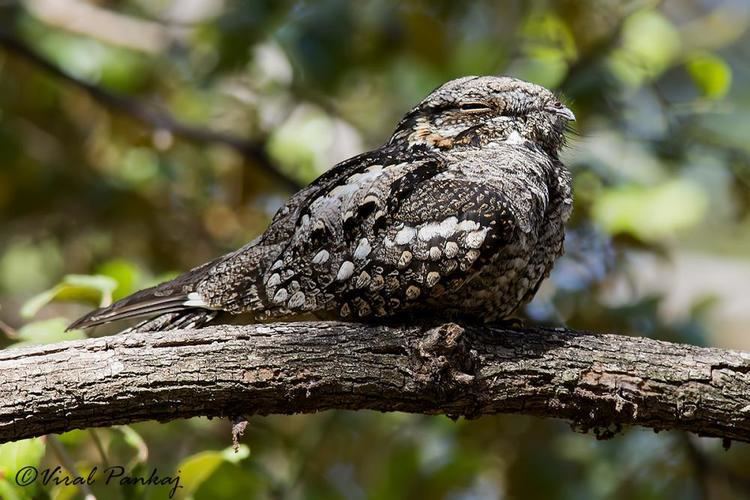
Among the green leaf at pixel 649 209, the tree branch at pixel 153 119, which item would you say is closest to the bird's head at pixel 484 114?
the green leaf at pixel 649 209

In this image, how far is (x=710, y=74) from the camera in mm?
4492

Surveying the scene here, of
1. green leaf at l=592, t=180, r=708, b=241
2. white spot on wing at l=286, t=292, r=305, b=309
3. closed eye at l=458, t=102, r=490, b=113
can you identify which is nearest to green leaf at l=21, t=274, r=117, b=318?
white spot on wing at l=286, t=292, r=305, b=309

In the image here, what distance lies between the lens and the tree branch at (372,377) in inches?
103

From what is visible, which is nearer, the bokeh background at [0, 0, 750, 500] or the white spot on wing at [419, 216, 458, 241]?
the white spot on wing at [419, 216, 458, 241]

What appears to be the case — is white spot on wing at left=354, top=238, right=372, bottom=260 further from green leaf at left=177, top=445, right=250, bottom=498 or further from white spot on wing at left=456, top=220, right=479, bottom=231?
green leaf at left=177, top=445, right=250, bottom=498

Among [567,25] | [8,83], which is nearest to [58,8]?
[8,83]

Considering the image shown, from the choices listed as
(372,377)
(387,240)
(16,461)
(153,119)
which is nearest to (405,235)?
(387,240)

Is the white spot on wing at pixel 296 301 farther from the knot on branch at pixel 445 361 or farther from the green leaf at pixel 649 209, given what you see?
the green leaf at pixel 649 209

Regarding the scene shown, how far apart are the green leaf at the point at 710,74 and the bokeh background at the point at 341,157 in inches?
0.4

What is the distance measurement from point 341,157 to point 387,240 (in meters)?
2.98

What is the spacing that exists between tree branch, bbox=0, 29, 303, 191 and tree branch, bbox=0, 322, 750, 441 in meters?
2.61

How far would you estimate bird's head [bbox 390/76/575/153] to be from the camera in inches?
138

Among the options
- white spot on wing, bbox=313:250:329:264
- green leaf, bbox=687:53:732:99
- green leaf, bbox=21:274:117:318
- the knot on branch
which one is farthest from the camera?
green leaf, bbox=687:53:732:99

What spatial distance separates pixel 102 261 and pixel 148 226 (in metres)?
0.45
